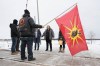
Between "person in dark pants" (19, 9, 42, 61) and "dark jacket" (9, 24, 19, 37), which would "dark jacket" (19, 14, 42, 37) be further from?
"dark jacket" (9, 24, 19, 37)

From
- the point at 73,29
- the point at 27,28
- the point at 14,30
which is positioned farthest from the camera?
the point at 14,30

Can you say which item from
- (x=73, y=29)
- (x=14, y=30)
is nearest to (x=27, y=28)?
(x=73, y=29)

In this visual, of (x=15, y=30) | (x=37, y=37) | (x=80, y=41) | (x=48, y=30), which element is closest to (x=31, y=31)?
(x=80, y=41)

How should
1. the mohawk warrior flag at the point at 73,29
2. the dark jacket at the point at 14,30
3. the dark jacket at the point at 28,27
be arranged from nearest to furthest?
the mohawk warrior flag at the point at 73,29 → the dark jacket at the point at 28,27 → the dark jacket at the point at 14,30

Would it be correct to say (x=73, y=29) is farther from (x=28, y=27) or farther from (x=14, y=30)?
(x=14, y=30)

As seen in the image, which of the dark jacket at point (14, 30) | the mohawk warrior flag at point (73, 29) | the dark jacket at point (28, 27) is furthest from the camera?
the dark jacket at point (14, 30)

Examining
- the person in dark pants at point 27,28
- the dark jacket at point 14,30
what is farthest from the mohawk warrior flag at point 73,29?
the dark jacket at point 14,30

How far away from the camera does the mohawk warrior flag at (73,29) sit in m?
9.12

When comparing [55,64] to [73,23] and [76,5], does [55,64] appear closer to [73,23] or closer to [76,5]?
[73,23]

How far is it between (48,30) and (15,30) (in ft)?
11.2

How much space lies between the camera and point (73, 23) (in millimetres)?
9227

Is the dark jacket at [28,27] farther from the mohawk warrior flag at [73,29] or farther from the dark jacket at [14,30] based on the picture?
the dark jacket at [14,30]

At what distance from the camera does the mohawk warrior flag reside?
9117mm

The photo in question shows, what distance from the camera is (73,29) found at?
921cm
